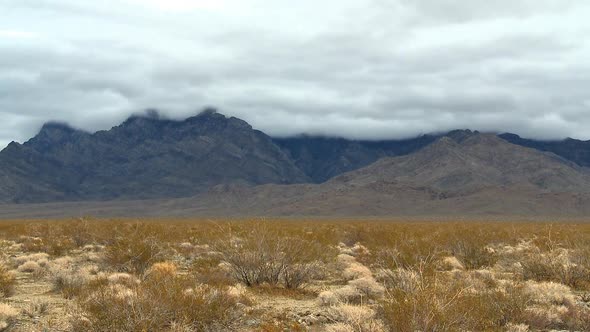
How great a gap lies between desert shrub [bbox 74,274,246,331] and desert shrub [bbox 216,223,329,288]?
4.65 m

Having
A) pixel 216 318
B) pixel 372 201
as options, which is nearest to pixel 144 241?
pixel 216 318

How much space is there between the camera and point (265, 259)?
16.5 m

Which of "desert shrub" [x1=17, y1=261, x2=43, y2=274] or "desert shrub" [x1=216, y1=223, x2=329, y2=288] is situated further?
"desert shrub" [x1=17, y1=261, x2=43, y2=274]

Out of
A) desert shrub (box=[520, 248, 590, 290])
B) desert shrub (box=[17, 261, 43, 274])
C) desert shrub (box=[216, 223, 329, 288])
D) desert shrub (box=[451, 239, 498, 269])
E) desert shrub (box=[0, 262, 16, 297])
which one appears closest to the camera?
desert shrub (box=[0, 262, 16, 297])

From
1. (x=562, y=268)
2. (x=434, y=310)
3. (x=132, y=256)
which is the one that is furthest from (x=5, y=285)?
(x=562, y=268)

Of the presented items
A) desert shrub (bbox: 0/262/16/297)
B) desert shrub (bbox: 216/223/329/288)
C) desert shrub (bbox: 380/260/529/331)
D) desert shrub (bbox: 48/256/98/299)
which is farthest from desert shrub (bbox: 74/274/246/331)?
desert shrub (bbox: 216/223/329/288)

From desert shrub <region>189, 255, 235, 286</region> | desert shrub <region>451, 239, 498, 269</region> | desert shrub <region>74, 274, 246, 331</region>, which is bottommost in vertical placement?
desert shrub <region>451, 239, 498, 269</region>

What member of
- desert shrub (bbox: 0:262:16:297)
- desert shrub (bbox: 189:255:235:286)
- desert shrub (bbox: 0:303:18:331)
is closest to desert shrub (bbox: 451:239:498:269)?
desert shrub (bbox: 189:255:235:286)

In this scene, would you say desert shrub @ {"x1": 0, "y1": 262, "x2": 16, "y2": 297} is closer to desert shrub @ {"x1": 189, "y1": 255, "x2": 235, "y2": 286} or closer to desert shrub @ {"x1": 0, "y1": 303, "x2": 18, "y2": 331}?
desert shrub @ {"x1": 0, "y1": 303, "x2": 18, "y2": 331}

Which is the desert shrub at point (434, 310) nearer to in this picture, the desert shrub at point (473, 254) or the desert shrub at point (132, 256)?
the desert shrub at point (132, 256)

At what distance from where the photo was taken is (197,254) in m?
27.0

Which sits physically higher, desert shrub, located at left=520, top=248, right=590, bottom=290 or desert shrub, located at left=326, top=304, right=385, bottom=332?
desert shrub, located at left=326, top=304, right=385, bottom=332

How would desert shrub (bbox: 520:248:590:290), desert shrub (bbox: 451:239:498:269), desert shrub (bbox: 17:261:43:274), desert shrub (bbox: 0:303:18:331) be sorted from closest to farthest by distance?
desert shrub (bbox: 0:303:18:331) < desert shrub (bbox: 520:248:590:290) < desert shrub (bbox: 17:261:43:274) < desert shrub (bbox: 451:239:498:269)

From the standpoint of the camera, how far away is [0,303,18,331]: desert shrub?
10.9 meters
